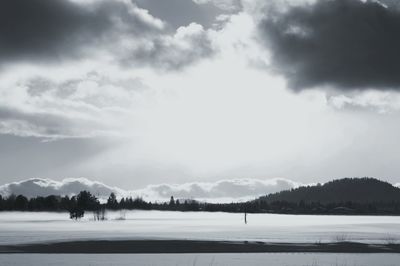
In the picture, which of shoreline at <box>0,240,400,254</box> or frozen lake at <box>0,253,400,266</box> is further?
shoreline at <box>0,240,400,254</box>

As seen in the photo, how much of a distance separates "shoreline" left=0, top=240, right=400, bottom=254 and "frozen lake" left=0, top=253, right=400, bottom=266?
4722mm

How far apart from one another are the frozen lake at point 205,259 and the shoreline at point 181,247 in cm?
472

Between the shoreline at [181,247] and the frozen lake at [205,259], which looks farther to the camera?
the shoreline at [181,247]

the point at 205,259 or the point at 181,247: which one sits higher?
the point at 181,247

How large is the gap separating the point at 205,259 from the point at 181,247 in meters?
15.5

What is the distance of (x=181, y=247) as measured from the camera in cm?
7431

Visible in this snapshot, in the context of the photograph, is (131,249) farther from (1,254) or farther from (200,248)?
(1,254)

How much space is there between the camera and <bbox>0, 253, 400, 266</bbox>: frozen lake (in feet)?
179

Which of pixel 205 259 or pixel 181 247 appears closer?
pixel 205 259

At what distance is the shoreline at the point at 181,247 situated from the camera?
6775 centimetres

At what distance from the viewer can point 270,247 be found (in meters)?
73.6

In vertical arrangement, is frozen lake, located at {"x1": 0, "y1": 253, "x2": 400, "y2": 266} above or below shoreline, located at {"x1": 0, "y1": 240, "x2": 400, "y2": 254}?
below

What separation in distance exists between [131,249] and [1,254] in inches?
664

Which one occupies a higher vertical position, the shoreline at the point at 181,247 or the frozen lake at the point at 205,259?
the shoreline at the point at 181,247
